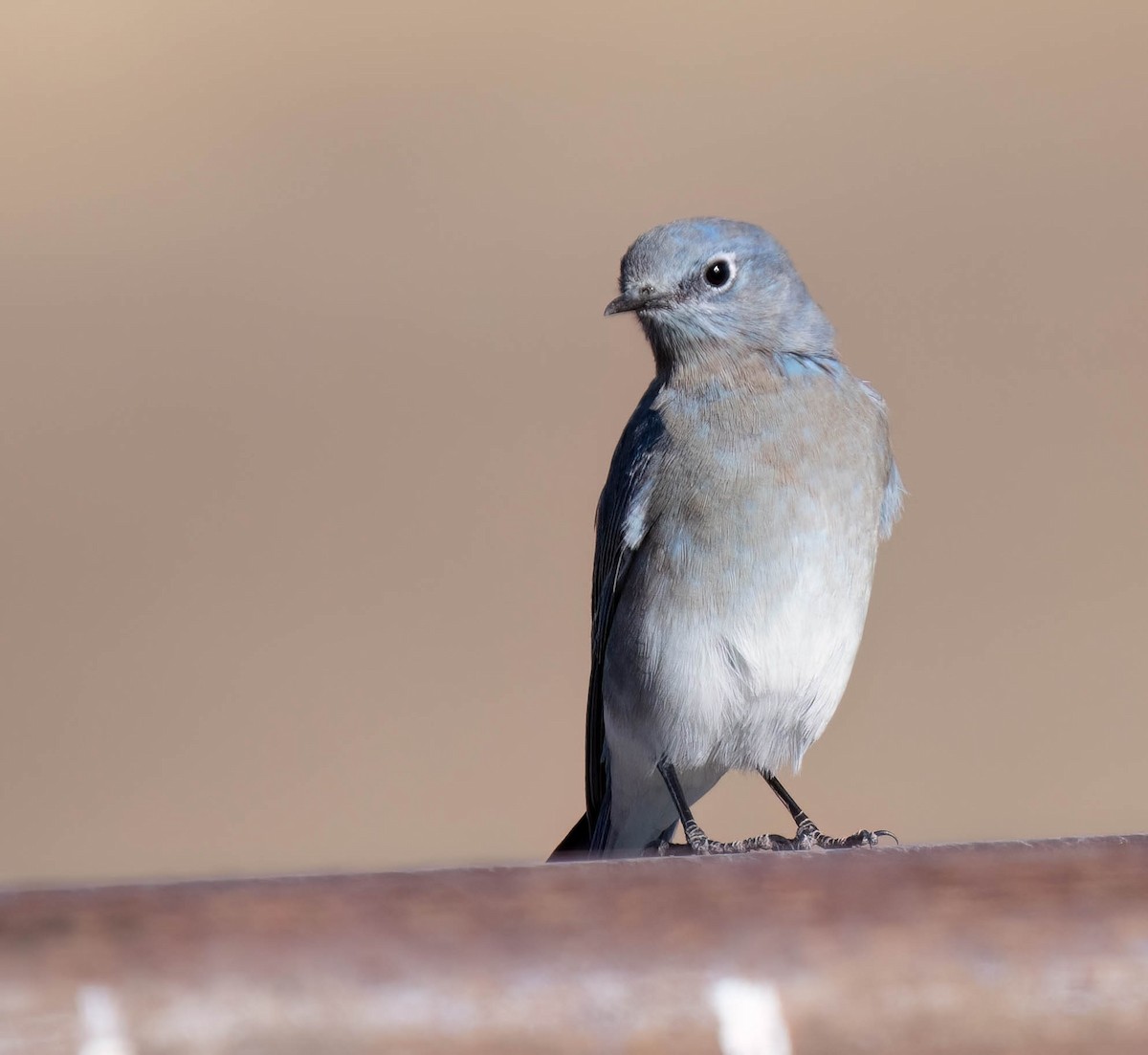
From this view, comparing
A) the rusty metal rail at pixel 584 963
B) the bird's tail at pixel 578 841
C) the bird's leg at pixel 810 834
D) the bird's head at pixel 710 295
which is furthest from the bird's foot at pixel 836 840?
the rusty metal rail at pixel 584 963

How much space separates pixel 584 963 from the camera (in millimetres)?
1290

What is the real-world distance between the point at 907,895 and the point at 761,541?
8.36 ft

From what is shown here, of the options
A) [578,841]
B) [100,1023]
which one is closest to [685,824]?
[578,841]

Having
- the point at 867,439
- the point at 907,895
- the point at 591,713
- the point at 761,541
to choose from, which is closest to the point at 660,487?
the point at 761,541

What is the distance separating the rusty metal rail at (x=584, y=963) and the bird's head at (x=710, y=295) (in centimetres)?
281

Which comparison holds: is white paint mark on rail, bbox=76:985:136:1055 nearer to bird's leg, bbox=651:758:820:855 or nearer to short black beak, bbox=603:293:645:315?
bird's leg, bbox=651:758:820:855

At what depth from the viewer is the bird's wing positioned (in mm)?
4094

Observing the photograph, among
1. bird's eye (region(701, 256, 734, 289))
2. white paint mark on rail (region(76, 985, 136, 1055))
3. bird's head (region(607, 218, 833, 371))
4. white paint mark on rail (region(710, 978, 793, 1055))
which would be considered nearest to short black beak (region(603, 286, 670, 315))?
bird's head (region(607, 218, 833, 371))

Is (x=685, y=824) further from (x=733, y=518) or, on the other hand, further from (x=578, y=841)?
(x=733, y=518)

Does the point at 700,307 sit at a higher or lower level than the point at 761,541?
higher

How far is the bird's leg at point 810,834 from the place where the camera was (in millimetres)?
3693

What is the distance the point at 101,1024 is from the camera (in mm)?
1191

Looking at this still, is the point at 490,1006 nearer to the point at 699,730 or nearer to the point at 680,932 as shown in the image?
the point at 680,932

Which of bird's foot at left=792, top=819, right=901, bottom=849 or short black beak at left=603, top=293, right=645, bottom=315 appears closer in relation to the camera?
bird's foot at left=792, top=819, right=901, bottom=849
